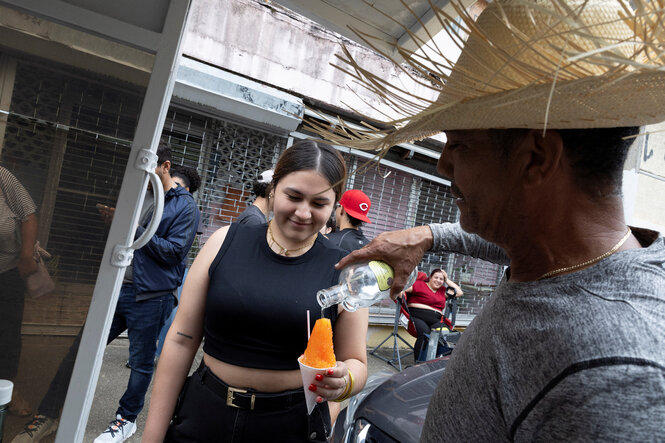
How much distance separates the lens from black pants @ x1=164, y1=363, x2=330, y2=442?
1769 millimetres

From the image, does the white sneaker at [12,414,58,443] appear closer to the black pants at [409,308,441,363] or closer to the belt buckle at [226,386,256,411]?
the belt buckle at [226,386,256,411]

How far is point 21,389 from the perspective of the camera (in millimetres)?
1561

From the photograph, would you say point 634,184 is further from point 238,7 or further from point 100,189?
point 100,189

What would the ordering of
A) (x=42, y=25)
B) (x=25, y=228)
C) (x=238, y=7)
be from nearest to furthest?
1. (x=42, y=25)
2. (x=25, y=228)
3. (x=238, y=7)

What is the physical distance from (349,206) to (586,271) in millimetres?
3700

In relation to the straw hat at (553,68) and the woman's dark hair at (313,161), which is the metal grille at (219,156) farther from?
the straw hat at (553,68)

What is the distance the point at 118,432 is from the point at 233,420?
2482 mm

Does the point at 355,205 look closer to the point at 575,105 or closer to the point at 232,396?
the point at 232,396

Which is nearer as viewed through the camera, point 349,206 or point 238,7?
point 349,206

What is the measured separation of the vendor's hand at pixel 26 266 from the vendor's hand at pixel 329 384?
1087mm

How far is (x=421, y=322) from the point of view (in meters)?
6.62

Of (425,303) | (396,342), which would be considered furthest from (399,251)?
(396,342)

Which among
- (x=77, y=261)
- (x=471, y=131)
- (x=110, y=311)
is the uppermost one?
(x=471, y=131)

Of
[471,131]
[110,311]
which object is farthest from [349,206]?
[471,131]
